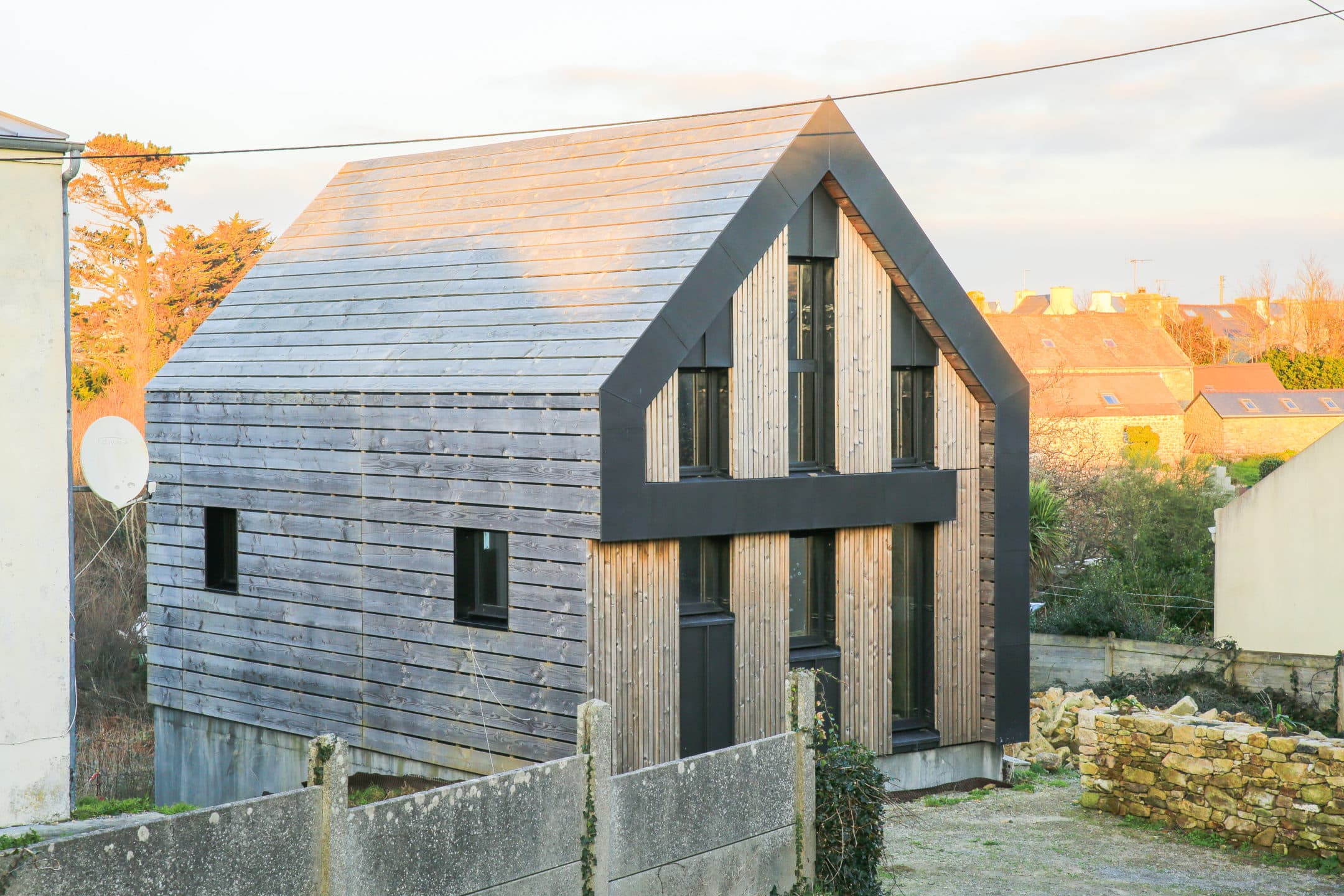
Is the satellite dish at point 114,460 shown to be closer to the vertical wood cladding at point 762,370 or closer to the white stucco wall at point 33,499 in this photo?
the white stucco wall at point 33,499

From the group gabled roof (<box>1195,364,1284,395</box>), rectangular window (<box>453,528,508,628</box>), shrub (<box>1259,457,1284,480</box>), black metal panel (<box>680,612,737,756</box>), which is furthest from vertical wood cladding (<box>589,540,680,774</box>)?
gabled roof (<box>1195,364,1284,395</box>)

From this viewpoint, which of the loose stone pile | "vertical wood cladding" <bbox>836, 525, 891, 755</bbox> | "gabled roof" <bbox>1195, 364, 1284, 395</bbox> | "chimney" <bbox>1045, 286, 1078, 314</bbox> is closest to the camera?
"vertical wood cladding" <bbox>836, 525, 891, 755</bbox>

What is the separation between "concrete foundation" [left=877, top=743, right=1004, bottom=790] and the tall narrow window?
0.35 m

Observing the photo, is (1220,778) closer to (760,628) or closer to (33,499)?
(760,628)

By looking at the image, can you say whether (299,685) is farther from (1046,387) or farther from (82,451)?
(1046,387)

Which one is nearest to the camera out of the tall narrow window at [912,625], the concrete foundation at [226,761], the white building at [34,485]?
the white building at [34,485]

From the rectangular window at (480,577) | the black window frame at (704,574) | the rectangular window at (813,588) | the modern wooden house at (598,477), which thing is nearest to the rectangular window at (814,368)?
the modern wooden house at (598,477)

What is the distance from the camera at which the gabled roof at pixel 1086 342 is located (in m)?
53.4

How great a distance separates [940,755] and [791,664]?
2.40 metres

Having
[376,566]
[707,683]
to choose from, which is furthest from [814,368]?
[376,566]

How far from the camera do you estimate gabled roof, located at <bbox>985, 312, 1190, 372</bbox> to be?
53.4 m

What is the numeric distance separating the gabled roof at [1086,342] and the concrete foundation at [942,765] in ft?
124

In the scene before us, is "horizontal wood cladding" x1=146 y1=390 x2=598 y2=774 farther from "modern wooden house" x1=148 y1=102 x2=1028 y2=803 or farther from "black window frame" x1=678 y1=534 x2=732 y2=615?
"black window frame" x1=678 y1=534 x2=732 y2=615

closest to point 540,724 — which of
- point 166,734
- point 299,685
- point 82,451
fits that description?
point 299,685
